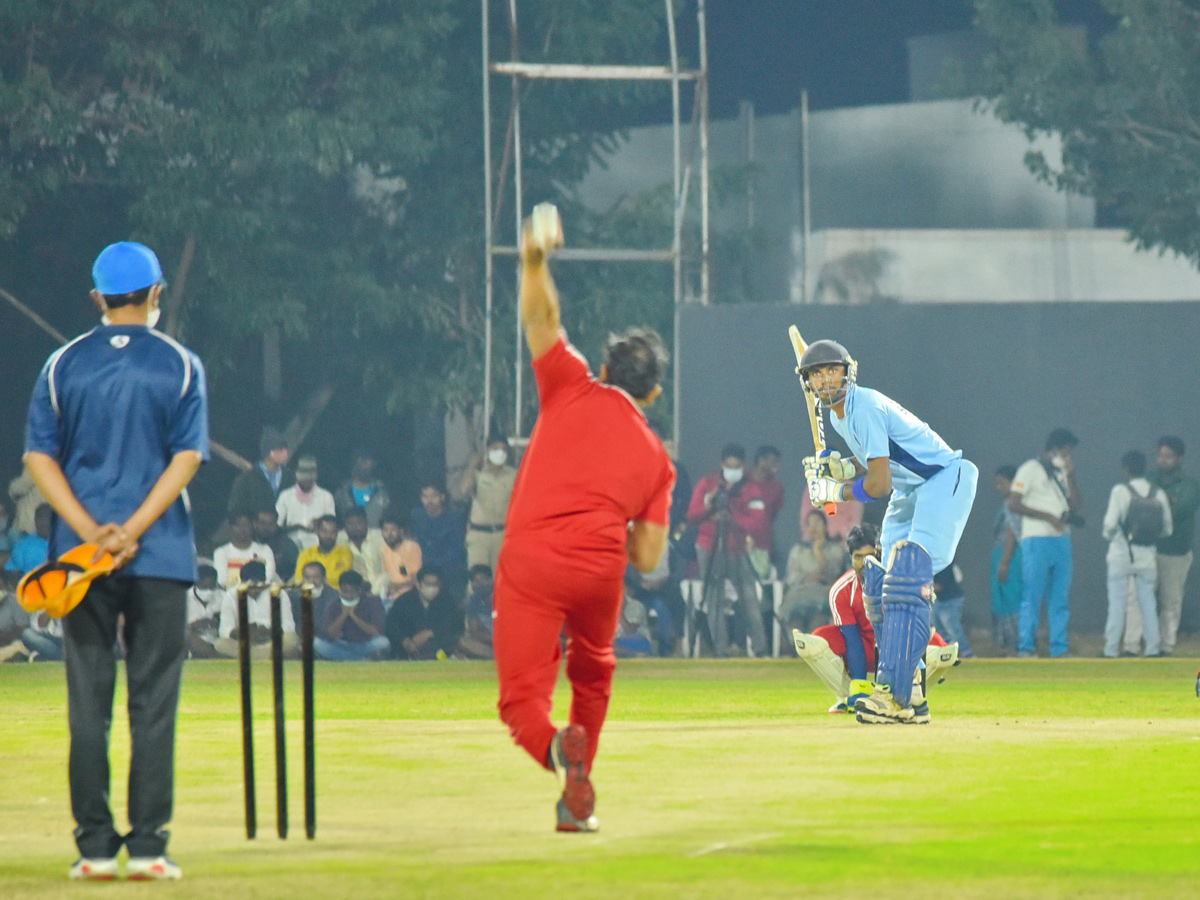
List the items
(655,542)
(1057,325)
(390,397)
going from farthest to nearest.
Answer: (390,397) < (1057,325) < (655,542)

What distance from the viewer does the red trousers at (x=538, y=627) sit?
7.45m

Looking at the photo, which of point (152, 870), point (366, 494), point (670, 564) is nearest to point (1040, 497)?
point (670, 564)

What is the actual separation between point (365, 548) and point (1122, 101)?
1351 centimetres

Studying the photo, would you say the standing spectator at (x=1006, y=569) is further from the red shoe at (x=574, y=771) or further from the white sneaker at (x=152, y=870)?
the white sneaker at (x=152, y=870)

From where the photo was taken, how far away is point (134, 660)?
21.9 feet

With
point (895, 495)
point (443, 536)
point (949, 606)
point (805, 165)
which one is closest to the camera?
point (895, 495)

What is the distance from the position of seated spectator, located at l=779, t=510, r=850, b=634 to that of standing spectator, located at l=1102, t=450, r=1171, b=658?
252cm

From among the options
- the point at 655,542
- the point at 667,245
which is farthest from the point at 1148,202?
the point at 655,542

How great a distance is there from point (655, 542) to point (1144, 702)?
759 cm

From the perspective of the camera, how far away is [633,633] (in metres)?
20.8

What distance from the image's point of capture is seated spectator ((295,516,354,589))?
2017cm

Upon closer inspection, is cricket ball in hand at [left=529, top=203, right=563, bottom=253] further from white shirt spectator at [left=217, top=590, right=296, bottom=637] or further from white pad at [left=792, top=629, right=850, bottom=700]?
white shirt spectator at [left=217, top=590, right=296, bottom=637]

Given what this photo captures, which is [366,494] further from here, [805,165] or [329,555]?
[805,165]

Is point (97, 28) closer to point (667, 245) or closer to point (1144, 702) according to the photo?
point (667, 245)
